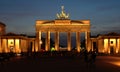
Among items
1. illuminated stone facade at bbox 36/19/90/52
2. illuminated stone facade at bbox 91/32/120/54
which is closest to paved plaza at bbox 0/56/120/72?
illuminated stone facade at bbox 91/32/120/54

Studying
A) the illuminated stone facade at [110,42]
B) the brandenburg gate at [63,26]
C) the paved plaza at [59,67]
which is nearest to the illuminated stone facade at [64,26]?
the brandenburg gate at [63,26]

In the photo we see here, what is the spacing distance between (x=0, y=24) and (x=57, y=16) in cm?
1553

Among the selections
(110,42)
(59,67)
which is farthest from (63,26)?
(59,67)

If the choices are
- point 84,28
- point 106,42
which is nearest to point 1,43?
point 84,28

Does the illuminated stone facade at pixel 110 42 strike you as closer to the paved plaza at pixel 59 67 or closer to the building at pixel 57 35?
the building at pixel 57 35

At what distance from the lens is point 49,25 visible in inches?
3278

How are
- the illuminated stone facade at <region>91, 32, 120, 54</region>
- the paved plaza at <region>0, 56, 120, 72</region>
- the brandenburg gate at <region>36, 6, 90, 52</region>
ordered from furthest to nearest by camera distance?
1. the brandenburg gate at <region>36, 6, 90, 52</region>
2. the illuminated stone facade at <region>91, 32, 120, 54</region>
3. the paved plaza at <region>0, 56, 120, 72</region>

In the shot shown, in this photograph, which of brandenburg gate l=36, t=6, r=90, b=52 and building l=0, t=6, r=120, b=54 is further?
brandenburg gate l=36, t=6, r=90, b=52

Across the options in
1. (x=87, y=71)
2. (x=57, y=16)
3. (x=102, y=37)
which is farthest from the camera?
(x=57, y=16)

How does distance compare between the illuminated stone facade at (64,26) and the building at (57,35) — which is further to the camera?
the illuminated stone facade at (64,26)

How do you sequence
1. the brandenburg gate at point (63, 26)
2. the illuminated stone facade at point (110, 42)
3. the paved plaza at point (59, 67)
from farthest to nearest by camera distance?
the brandenburg gate at point (63, 26) → the illuminated stone facade at point (110, 42) → the paved plaza at point (59, 67)

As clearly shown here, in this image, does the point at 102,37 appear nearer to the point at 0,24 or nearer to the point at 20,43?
the point at 20,43

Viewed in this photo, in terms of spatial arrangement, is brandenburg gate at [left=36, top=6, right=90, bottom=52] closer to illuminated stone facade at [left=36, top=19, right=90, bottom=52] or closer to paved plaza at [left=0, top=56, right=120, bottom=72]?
illuminated stone facade at [left=36, top=19, right=90, bottom=52]

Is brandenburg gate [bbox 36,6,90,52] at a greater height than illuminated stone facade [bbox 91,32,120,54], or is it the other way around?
brandenburg gate [bbox 36,6,90,52]
